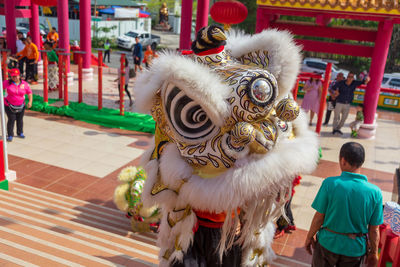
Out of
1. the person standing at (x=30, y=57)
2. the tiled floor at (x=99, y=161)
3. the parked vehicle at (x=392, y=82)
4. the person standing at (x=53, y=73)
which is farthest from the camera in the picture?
the parked vehicle at (x=392, y=82)

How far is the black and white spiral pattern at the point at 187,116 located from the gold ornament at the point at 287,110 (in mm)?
426

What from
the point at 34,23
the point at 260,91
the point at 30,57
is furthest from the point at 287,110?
the point at 34,23

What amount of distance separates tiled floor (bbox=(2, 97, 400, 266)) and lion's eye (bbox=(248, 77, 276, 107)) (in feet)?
8.82

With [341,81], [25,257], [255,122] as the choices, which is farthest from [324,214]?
[341,81]

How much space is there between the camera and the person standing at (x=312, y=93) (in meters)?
9.87

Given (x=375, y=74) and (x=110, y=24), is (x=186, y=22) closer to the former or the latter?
(x=375, y=74)

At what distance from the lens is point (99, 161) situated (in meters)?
7.27

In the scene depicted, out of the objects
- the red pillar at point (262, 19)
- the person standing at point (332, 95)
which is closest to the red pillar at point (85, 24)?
the red pillar at point (262, 19)

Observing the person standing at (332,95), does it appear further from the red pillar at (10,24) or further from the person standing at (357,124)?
the red pillar at (10,24)

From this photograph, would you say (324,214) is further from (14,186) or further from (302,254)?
(14,186)

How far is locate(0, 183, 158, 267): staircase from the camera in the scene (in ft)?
10.6

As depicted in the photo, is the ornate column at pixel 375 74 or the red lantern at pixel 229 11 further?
the ornate column at pixel 375 74

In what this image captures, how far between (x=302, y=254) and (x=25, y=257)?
295 cm

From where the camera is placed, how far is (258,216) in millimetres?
2490
